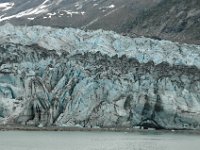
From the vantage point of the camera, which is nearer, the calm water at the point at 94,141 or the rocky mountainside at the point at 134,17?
the calm water at the point at 94,141

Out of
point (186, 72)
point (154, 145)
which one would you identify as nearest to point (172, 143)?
point (154, 145)

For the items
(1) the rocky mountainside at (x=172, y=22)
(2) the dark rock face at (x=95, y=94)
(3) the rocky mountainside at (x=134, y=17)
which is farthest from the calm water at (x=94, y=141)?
(1) the rocky mountainside at (x=172, y=22)

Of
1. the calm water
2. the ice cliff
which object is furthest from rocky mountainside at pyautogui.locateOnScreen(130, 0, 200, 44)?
the calm water

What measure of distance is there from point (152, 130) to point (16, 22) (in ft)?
475

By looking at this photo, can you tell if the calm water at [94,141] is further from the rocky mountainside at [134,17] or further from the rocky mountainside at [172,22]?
Answer: the rocky mountainside at [172,22]

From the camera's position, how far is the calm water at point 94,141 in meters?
30.1

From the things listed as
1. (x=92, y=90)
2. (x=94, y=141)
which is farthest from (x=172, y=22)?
(x=94, y=141)

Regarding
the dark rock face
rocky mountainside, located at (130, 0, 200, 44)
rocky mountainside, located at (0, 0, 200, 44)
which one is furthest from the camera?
rocky mountainside, located at (0, 0, 200, 44)

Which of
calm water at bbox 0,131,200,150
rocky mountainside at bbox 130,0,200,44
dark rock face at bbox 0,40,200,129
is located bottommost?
calm water at bbox 0,131,200,150

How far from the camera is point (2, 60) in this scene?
150ft

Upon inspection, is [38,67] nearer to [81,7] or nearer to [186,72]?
[186,72]

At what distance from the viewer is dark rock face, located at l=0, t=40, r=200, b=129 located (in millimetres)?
38375

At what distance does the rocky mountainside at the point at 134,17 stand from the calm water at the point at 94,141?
36562 mm

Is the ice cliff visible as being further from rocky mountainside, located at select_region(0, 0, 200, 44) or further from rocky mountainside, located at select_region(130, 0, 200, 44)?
rocky mountainside, located at select_region(130, 0, 200, 44)
